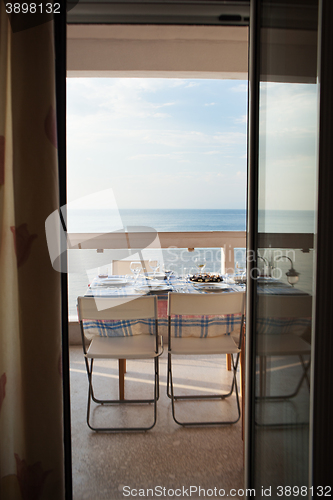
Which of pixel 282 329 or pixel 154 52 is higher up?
pixel 154 52

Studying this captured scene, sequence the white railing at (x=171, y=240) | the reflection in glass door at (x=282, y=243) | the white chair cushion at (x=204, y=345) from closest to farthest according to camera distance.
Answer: the reflection in glass door at (x=282, y=243) < the white chair cushion at (x=204, y=345) < the white railing at (x=171, y=240)

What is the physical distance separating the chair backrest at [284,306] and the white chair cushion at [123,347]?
105 centimetres

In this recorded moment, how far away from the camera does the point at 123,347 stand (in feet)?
7.60

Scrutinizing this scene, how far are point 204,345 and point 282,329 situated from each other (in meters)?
1.19

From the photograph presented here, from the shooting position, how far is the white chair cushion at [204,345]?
229cm

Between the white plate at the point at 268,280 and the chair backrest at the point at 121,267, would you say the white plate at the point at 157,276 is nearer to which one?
the chair backrest at the point at 121,267

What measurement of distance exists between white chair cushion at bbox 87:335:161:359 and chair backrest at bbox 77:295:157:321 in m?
0.21

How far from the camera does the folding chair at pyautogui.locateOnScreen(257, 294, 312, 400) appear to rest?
106 centimetres

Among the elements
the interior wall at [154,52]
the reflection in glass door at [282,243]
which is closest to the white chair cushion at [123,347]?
the reflection in glass door at [282,243]

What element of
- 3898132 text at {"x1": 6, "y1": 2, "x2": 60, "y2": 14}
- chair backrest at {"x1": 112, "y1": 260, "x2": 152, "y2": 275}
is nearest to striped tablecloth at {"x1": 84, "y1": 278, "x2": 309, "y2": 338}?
chair backrest at {"x1": 112, "y1": 260, "x2": 152, "y2": 275}

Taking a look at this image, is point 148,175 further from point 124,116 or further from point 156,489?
point 156,489

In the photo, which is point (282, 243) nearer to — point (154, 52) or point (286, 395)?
point (286, 395)

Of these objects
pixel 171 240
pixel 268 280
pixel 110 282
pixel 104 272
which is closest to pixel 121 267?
pixel 104 272

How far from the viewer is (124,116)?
20.0 meters
